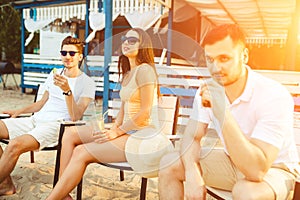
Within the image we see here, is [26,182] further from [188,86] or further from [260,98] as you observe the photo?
[188,86]

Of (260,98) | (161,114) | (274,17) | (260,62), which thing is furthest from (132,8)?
(260,62)

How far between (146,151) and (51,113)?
3.90 feet

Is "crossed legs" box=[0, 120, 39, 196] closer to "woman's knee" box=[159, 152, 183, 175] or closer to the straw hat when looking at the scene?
the straw hat

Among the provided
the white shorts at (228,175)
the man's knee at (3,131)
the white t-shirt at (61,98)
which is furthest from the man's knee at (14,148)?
the white shorts at (228,175)

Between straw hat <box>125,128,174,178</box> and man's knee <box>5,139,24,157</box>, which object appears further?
man's knee <box>5,139,24,157</box>

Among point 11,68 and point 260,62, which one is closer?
point 11,68

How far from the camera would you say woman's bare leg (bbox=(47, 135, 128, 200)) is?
2.10m

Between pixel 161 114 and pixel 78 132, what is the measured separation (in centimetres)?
71

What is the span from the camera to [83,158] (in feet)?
7.10

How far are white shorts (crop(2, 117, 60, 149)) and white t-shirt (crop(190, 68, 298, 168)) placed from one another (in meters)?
1.48

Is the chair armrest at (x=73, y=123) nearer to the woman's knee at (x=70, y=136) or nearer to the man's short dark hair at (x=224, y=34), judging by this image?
the woman's knee at (x=70, y=136)

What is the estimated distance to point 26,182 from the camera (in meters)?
2.95

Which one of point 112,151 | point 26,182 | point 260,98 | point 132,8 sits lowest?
point 26,182

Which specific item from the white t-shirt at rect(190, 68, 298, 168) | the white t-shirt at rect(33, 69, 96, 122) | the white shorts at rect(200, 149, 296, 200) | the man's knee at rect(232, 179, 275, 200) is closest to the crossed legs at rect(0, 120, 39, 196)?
the white t-shirt at rect(33, 69, 96, 122)
